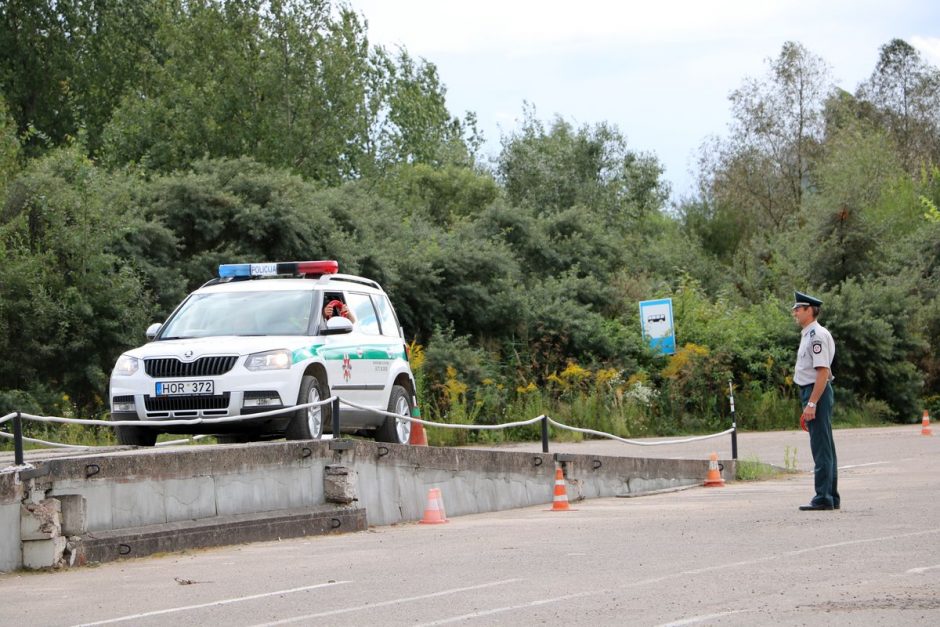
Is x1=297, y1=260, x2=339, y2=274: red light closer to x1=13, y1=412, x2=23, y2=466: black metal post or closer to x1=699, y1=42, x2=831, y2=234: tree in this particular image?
x1=13, y1=412, x2=23, y2=466: black metal post

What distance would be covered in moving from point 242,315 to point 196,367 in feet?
4.61

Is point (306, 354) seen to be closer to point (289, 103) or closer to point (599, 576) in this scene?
point (599, 576)

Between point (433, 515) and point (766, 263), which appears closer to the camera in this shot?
point (433, 515)

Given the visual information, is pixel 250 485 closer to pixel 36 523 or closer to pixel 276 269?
pixel 36 523

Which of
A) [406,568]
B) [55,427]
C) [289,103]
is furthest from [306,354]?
[289,103]

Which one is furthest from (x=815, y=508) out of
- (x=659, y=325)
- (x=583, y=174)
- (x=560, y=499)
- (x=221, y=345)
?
(x=583, y=174)

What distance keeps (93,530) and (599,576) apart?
444 centimetres

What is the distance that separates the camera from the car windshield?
15023 mm

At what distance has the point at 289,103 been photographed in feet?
161

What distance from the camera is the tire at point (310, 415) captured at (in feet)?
45.7

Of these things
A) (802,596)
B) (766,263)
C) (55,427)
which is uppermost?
(766,263)

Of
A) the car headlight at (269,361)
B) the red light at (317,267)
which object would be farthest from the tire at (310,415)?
the red light at (317,267)

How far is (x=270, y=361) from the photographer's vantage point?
14.0 m

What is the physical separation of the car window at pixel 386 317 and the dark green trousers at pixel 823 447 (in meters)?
5.59
